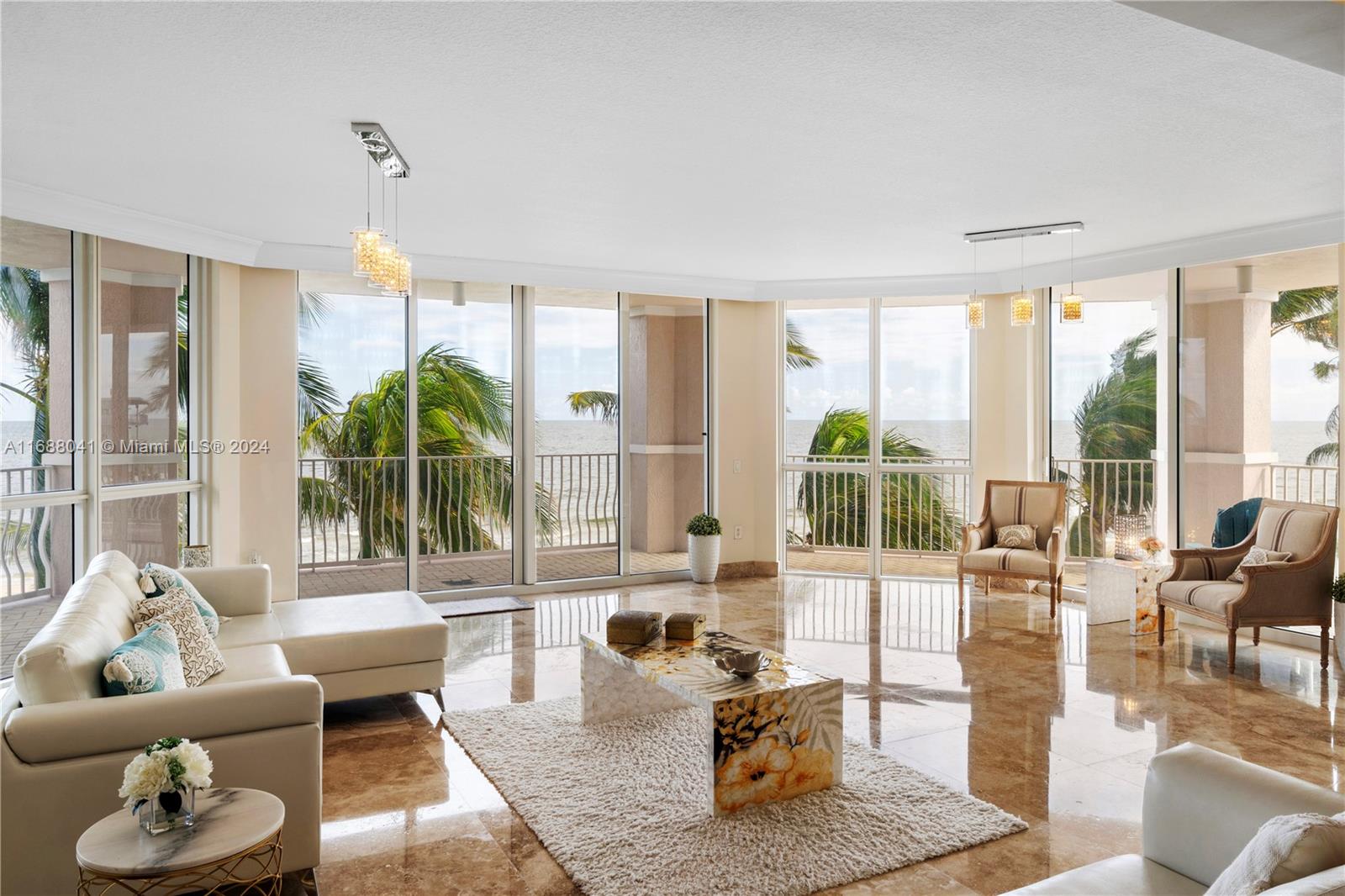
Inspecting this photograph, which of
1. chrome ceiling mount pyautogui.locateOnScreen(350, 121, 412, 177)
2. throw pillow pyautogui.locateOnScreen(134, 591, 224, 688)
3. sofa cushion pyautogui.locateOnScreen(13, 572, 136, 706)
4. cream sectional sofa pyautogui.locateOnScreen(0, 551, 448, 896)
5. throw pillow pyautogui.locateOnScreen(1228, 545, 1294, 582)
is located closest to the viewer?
cream sectional sofa pyautogui.locateOnScreen(0, 551, 448, 896)

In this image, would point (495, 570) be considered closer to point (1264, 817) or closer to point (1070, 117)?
point (1070, 117)

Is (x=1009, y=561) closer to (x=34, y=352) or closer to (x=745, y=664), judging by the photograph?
(x=745, y=664)

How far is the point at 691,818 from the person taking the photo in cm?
307

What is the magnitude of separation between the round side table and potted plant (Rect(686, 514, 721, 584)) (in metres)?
→ 5.42

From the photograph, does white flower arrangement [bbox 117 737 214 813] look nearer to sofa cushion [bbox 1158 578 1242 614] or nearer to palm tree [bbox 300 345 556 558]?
palm tree [bbox 300 345 556 558]

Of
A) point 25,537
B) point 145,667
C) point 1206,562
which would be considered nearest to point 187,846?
point 145,667

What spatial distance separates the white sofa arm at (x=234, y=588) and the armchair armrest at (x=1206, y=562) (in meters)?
5.50

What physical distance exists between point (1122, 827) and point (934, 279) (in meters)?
5.30

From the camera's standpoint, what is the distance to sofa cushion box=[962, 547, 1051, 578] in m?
6.27

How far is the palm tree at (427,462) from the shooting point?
6.62 m

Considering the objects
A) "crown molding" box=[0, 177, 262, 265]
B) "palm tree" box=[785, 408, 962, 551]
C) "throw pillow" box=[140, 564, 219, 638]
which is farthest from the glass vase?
"palm tree" box=[785, 408, 962, 551]

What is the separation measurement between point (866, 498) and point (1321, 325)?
143 inches

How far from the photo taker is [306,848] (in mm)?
2674

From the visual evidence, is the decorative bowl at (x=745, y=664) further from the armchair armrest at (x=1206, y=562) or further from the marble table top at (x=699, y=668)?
the armchair armrest at (x=1206, y=562)
